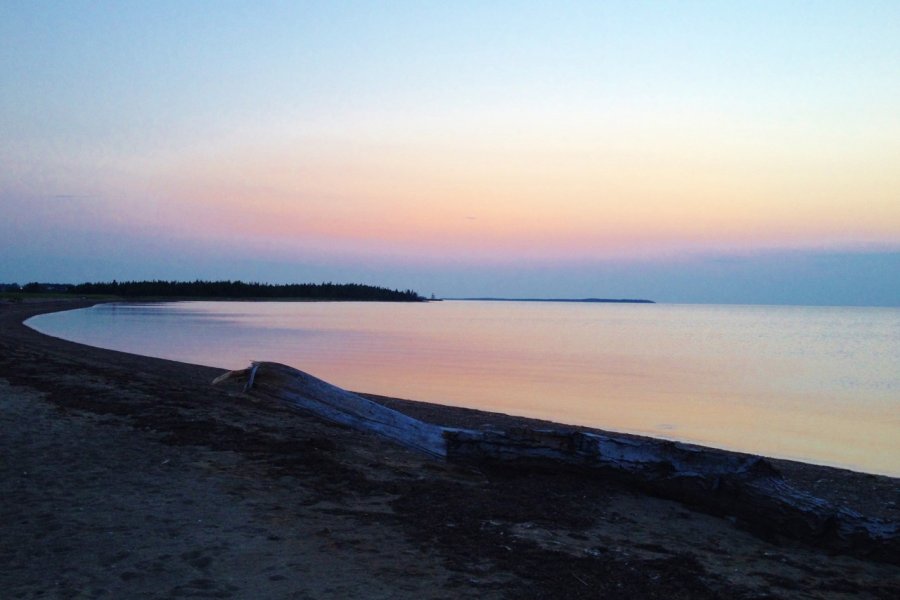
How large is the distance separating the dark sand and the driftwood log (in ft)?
0.48

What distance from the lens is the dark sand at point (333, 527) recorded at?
4.66m

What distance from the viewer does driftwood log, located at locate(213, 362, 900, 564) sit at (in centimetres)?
612

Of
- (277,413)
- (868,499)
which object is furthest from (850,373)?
(277,413)

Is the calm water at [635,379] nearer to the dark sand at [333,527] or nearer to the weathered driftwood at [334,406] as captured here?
the dark sand at [333,527]

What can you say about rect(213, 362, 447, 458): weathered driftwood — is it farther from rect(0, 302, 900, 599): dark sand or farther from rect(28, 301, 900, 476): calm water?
rect(28, 301, 900, 476): calm water

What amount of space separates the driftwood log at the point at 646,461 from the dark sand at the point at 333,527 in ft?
0.48

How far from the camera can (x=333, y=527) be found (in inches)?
226

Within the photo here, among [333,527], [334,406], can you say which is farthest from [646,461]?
[334,406]

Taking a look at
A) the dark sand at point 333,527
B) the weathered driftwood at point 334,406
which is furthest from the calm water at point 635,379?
the weathered driftwood at point 334,406

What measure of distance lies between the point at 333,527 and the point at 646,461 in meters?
3.13

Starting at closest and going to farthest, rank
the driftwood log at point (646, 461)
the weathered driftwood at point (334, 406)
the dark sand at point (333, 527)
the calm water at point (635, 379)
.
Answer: the dark sand at point (333, 527) → the driftwood log at point (646, 461) → the weathered driftwood at point (334, 406) → the calm water at point (635, 379)

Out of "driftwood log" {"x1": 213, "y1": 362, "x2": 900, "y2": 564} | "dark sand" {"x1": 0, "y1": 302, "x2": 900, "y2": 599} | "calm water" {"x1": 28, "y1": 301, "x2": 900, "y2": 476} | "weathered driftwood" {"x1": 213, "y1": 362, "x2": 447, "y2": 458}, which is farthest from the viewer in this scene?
"calm water" {"x1": 28, "y1": 301, "x2": 900, "y2": 476}

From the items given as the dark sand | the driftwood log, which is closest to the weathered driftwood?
the driftwood log

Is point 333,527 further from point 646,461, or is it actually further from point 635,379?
point 635,379
